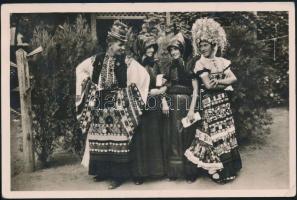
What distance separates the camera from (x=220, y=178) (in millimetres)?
6215

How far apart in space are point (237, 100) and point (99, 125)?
1.39m

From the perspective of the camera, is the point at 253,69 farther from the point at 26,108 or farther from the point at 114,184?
the point at 26,108

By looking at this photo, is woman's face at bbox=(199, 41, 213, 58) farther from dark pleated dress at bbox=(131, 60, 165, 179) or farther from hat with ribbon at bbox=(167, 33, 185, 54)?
dark pleated dress at bbox=(131, 60, 165, 179)

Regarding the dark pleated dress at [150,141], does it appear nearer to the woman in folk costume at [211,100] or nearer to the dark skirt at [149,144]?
the dark skirt at [149,144]

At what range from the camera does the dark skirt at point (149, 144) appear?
6172 mm

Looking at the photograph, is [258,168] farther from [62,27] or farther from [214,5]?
[62,27]

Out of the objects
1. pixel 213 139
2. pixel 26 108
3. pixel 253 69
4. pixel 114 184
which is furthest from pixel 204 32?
pixel 26 108

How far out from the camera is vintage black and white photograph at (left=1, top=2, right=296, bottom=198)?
617 centimetres

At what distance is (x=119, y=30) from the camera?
6.16m

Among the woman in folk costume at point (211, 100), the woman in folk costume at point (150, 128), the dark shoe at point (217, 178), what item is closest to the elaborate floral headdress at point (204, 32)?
the woman in folk costume at point (211, 100)

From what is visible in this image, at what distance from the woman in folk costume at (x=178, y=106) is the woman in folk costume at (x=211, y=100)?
0.08 metres

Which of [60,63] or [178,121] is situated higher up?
[60,63]

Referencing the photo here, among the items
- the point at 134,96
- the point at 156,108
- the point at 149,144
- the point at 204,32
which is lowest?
the point at 149,144

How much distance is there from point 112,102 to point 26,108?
85 cm
